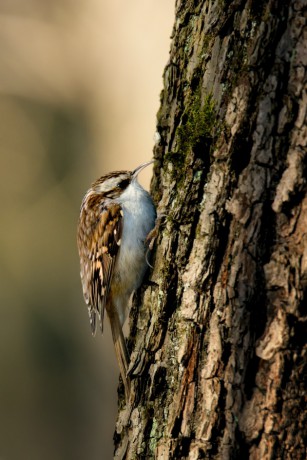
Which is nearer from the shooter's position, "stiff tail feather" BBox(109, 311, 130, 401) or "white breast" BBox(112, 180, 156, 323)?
"stiff tail feather" BBox(109, 311, 130, 401)

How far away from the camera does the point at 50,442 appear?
23.3ft

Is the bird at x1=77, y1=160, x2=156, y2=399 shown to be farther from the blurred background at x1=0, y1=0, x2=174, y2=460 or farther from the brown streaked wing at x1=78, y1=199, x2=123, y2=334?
the blurred background at x1=0, y1=0, x2=174, y2=460

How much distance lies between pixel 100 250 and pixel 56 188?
393 centimetres

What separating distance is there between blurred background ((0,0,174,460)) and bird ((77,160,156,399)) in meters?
3.02

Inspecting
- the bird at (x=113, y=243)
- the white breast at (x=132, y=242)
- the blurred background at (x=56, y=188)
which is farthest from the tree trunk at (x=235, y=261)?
the blurred background at (x=56, y=188)

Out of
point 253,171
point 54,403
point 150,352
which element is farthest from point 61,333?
point 253,171

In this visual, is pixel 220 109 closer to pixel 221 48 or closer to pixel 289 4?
pixel 221 48

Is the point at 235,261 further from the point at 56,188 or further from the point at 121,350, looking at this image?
the point at 56,188

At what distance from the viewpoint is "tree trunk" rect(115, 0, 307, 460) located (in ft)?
6.35

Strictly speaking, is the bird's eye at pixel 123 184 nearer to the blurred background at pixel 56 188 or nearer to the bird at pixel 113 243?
the bird at pixel 113 243

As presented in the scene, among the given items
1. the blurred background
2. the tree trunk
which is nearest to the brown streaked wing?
the tree trunk

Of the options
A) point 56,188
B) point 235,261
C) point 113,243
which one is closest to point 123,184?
point 113,243

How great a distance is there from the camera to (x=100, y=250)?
11.5ft

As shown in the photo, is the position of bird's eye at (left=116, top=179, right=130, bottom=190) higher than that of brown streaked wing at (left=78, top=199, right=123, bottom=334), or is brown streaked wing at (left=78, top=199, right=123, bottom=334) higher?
bird's eye at (left=116, top=179, right=130, bottom=190)
